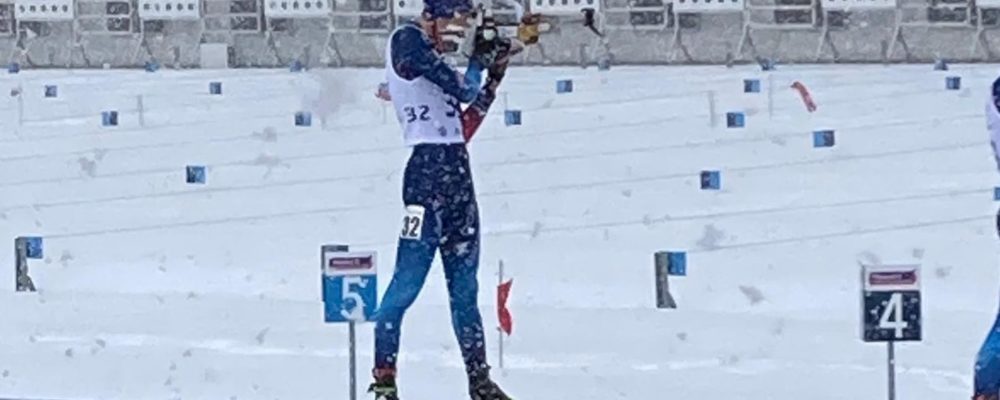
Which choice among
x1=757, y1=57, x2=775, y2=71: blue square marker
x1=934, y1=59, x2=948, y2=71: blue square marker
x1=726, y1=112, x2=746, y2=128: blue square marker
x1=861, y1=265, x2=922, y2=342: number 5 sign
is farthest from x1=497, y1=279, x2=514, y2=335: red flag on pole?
x1=757, y1=57, x2=775, y2=71: blue square marker

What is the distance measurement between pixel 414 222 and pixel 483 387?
0.57 metres

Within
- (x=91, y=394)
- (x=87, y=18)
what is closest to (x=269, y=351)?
(x=91, y=394)

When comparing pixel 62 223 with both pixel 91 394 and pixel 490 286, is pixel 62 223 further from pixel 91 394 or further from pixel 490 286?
pixel 91 394

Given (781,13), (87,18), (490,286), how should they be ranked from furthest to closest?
(87,18), (781,13), (490,286)

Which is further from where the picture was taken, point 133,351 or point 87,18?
point 87,18

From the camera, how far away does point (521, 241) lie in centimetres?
1202

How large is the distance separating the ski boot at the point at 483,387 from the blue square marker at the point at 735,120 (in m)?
11.1

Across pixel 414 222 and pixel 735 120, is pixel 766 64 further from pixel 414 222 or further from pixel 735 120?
pixel 414 222

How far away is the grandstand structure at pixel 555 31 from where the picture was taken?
26062mm

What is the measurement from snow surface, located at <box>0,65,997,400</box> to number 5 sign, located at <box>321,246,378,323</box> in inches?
31.9

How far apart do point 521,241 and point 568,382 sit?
161 inches

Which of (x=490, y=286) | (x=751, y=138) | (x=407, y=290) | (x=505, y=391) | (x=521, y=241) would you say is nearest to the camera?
(x=407, y=290)

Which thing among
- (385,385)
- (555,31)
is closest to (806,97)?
(555,31)

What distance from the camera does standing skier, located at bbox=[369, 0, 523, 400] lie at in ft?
21.7
